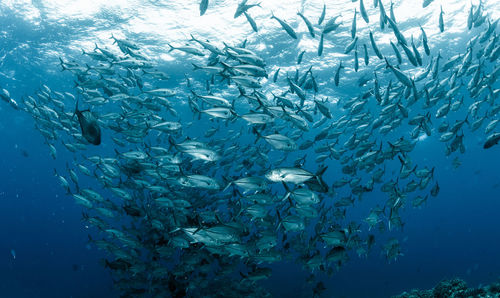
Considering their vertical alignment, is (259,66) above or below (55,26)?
above

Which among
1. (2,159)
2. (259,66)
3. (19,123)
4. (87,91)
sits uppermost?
(259,66)

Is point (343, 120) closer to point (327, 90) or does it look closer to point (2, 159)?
point (327, 90)

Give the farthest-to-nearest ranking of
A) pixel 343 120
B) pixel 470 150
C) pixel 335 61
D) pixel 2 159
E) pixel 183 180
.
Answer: pixel 2 159 → pixel 470 150 → pixel 335 61 → pixel 343 120 → pixel 183 180

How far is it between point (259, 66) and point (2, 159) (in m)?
62.2

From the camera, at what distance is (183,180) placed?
576 centimetres

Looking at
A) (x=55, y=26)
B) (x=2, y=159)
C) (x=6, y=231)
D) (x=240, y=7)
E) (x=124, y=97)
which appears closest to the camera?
(x=240, y=7)

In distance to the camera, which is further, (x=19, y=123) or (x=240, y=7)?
(x=19, y=123)

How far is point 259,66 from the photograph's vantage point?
651 centimetres

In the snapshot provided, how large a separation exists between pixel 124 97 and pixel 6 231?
9884 cm

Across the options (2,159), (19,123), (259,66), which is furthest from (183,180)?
(2,159)

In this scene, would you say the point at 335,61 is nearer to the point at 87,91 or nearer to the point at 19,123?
the point at 87,91

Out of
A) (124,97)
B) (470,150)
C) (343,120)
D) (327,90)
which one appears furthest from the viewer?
(470,150)

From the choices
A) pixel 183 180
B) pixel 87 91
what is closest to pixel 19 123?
pixel 87 91

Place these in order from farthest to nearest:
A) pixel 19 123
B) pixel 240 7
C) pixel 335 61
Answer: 1. pixel 19 123
2. pixel 335 61
3. pixel 240 7
